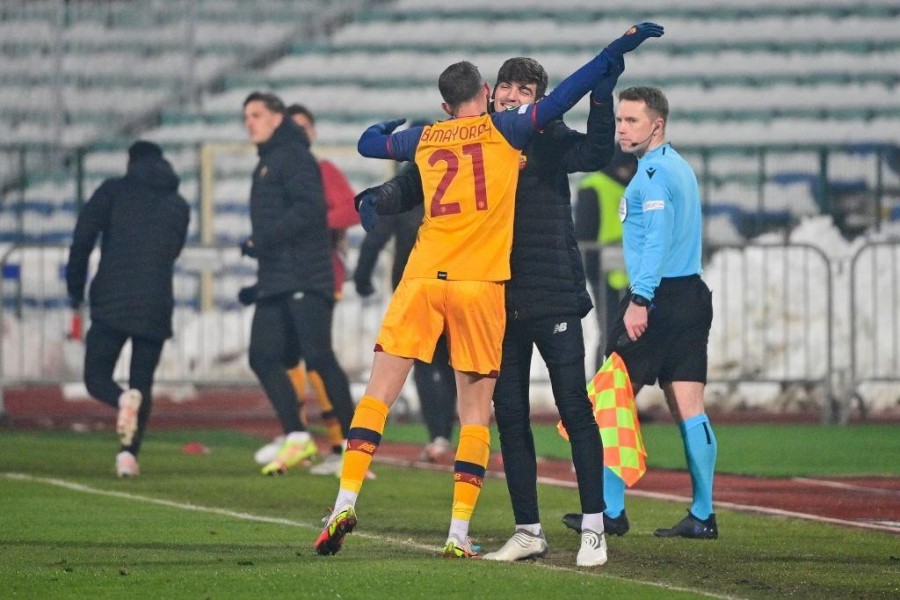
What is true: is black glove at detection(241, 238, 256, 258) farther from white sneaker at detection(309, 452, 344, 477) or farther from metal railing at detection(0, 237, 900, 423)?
metal railing at detection(0, 237, 900, 423)

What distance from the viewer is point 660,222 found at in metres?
8.12

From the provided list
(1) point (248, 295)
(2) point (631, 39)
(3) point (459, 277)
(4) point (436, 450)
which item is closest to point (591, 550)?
(3) point (459, 277)

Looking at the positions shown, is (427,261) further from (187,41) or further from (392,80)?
(187,41)

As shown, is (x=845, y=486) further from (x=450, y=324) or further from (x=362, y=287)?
(x=450, y=324)

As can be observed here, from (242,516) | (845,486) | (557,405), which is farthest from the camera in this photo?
(845,486)

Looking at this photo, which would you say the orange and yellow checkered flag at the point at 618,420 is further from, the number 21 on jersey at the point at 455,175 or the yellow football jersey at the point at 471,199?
the number 21 on jersey at the point at 455,175

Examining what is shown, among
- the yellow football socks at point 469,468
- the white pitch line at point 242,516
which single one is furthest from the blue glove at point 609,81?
the white pitch line at point 242,516

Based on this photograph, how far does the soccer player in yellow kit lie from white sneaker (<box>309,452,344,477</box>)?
405cm

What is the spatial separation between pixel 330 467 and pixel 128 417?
1.22 meters

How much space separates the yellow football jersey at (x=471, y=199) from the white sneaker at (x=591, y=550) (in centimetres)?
102

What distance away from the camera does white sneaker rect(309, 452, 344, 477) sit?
11516 mm

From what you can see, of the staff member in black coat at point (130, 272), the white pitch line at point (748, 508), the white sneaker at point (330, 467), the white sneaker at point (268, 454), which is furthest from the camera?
the white sneaker at point (268, 454)

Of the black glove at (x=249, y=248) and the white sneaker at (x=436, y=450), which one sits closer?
the black glove at (x=249, y=248)

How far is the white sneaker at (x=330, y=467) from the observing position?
11.5 metres
